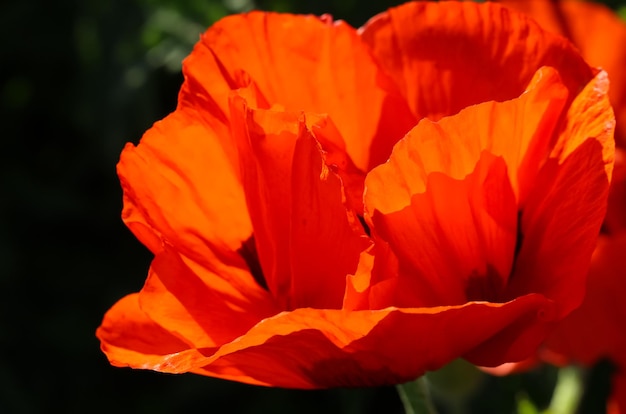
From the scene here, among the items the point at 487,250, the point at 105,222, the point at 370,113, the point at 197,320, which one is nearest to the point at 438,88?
the point at 370,113

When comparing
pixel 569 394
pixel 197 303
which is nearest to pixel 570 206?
pixel 197 303

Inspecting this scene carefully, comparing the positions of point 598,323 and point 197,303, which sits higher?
point 197,303

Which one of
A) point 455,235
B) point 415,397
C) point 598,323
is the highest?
point 455,235

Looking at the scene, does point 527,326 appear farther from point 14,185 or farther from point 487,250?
point 14,185

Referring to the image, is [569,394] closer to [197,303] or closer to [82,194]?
[197,303]

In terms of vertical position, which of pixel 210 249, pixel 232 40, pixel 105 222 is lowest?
pixel 105 222

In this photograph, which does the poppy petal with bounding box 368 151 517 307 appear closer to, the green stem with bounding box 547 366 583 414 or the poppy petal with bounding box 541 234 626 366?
the poppy petal with bounding box 541 234 626 366
